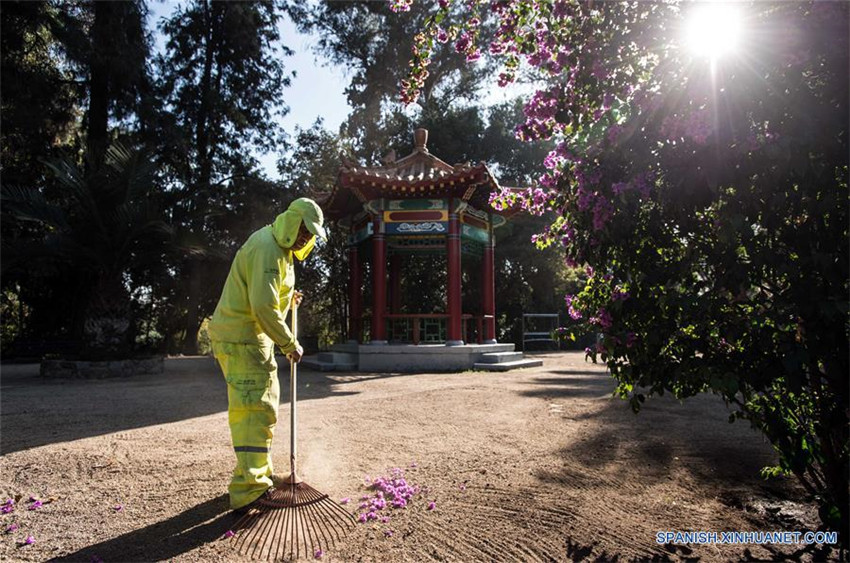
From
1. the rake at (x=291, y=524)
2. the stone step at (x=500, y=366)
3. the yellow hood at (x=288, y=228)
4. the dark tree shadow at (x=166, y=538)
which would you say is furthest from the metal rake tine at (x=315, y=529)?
the stone step at (x=500, y=366)

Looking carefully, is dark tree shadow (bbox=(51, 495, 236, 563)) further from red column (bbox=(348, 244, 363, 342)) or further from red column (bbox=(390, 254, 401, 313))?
red column (bbox=(390, 254, 401, 313))

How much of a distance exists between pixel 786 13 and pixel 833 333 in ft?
4.16

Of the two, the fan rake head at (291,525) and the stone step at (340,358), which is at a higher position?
the stone step at (340,358)

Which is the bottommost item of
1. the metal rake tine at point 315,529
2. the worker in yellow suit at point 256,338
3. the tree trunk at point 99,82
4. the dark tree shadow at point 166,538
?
the dark tree shadow at point 166,538

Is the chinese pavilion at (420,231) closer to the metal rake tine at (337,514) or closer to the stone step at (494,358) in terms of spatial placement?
the stone step at (494,358)

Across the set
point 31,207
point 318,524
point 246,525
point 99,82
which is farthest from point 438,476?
point 99,82

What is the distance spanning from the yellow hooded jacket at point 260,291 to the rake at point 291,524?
0.40 metres

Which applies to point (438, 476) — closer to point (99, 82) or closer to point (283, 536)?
point (283, 536)

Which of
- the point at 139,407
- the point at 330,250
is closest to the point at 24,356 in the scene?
the point at 330,250

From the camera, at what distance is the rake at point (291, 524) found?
2.49 metres

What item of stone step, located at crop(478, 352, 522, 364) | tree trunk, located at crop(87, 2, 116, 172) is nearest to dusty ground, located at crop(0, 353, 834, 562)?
stone step, located at crop(478, 352, 522, 364)

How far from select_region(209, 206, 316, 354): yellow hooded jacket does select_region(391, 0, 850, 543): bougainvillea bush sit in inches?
61.1

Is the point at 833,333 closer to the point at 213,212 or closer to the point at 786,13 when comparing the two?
the point at 786,13

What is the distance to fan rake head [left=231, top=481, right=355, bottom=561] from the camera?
8.17ft
